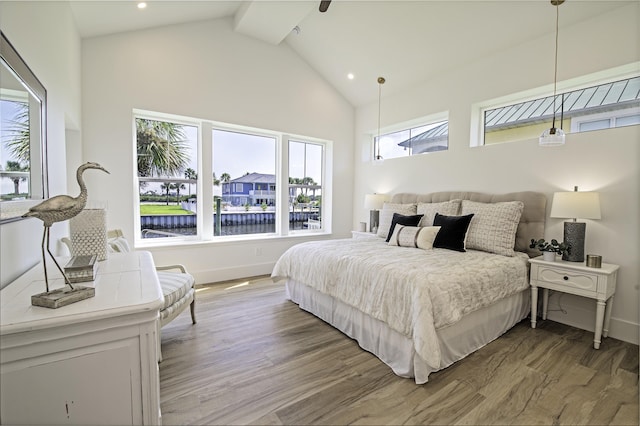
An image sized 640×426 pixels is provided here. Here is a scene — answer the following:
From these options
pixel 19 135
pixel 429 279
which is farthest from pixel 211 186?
pixel 429 279

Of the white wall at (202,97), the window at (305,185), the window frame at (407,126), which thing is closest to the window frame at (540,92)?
the window frame at (407,126)

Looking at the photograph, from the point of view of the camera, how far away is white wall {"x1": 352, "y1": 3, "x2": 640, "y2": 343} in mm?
2650

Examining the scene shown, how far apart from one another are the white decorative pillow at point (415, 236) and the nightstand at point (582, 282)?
2.98 ft

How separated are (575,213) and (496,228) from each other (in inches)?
24.9

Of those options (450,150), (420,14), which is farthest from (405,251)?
(420,14)

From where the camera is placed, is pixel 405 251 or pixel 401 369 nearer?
pixel 401 369

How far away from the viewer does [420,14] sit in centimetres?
340

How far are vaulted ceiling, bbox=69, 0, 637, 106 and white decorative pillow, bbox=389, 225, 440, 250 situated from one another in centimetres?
226

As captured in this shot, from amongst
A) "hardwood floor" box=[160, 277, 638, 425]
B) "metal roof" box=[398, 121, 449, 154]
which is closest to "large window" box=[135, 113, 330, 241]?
"metal roof" box=[398, 121, 449, 154]

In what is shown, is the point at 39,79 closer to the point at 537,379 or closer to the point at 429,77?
the point at 537,379

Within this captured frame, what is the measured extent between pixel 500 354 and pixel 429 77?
359 cm

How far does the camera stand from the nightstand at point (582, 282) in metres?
2.45

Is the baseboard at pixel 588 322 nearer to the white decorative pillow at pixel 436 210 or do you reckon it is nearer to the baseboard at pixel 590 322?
the baseboard at pixel 590 322

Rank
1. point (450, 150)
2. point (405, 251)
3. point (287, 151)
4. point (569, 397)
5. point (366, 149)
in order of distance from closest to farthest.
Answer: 1. point (569, 397)
2. point (405, 251)
3. point (450, 150)
4. point (287, 151)
5. point (366, 149)
